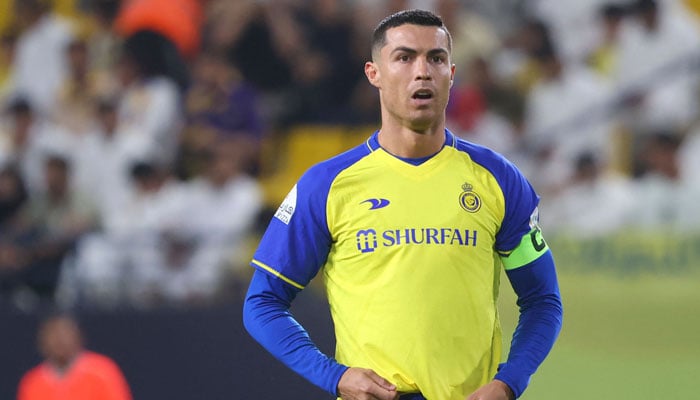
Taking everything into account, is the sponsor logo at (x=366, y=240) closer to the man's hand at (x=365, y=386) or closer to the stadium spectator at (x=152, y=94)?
the man's hand at (x=365, y=386)

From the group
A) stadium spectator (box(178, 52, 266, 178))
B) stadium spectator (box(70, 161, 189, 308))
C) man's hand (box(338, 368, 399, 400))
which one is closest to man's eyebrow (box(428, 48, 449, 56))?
man's hand (box(338, 368, 399, 400))

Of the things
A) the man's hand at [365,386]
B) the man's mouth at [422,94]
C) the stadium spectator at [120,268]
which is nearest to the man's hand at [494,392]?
the man's hand at [365,386]

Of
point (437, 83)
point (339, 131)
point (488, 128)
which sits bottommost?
point (437, 83)

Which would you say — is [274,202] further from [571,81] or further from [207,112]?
[571,81]

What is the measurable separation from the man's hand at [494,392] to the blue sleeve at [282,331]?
1.26 ft

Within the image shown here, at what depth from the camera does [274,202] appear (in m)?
7.95

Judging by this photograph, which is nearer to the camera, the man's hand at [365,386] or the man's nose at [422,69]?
the man's hand at [365,386]

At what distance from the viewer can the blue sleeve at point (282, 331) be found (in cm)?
321

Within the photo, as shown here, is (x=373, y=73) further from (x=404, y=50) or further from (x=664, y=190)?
(x=664, y=190)

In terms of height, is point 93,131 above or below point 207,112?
below

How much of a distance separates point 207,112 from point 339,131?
1.02 m

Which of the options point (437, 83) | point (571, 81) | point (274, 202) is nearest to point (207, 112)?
point (274, 202)

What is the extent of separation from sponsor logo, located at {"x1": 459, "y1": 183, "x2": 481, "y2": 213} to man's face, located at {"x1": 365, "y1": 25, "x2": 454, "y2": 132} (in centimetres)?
22

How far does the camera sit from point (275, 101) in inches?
340
